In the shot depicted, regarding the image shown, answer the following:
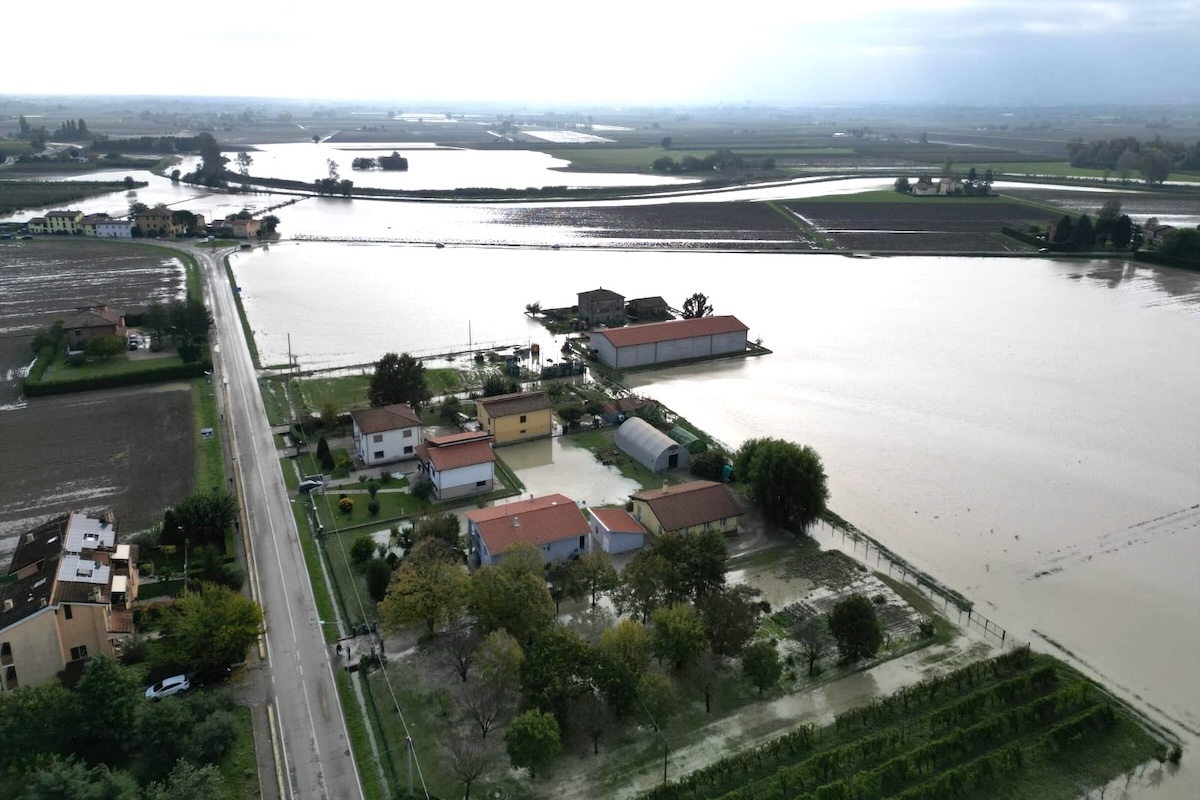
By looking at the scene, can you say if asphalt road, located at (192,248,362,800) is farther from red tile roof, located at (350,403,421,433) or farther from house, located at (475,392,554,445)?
house, located at (475,392,554,445)

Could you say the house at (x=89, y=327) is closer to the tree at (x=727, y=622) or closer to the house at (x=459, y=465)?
the house at (x=459, y=465)

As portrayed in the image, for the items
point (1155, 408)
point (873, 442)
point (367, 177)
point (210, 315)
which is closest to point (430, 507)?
point (873, 442)

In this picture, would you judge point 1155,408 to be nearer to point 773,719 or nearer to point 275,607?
point 773,719

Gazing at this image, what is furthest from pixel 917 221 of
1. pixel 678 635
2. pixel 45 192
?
pixel 45 192

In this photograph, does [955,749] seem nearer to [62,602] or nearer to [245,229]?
[62,602]

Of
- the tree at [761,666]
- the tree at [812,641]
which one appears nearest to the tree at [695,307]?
the tree at [812,641]

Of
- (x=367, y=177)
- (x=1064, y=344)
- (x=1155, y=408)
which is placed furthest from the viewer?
(x=367, y=177)
